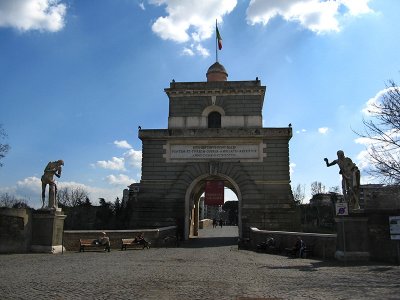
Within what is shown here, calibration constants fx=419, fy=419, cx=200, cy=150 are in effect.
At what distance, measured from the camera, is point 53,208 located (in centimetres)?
1895

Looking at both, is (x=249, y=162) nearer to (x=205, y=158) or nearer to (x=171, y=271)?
(x=205, y=158)

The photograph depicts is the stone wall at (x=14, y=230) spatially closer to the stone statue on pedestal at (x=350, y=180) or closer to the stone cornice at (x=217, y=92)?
the stone statue on pedestal at (x=350, y=180)

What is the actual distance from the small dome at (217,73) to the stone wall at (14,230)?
20850 mm

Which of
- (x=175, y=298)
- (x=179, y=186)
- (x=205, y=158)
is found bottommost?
(x=175, y=298)

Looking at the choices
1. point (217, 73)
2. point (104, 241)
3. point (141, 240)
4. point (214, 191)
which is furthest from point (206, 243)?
point (217, 73)

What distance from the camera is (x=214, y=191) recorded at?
3155cm

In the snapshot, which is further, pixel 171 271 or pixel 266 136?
pixel 266 136

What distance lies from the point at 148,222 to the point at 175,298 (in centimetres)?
2120

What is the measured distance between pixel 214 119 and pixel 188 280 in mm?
22601

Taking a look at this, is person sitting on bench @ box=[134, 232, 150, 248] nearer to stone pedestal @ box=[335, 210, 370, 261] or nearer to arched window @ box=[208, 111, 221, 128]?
stone pedestal @ box=[335, 210, 370, 261]

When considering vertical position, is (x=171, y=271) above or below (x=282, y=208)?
below

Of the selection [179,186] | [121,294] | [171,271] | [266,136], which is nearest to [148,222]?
[179,186]

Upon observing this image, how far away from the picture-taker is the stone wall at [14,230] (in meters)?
17.7

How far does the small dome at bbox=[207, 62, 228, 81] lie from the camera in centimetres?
3509
